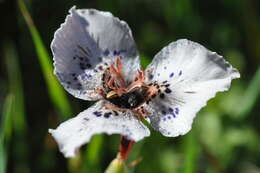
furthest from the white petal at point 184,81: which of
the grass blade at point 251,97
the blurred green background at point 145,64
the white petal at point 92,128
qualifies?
the grass blade at point 251,97

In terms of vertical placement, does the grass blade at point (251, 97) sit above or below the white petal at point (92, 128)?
below

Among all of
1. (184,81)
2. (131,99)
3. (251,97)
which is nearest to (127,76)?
(131,99)

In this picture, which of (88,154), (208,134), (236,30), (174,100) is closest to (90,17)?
(174,100)

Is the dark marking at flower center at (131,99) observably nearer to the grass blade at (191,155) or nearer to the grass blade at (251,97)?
the grass blade at (191,155)

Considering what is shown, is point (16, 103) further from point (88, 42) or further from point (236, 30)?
point (236, 30)

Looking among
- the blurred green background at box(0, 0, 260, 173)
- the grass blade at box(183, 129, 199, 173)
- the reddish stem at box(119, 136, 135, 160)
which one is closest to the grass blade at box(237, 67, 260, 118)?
the blurred green background at box(0, 0, 260, 173)

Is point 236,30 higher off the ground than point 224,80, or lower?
lower

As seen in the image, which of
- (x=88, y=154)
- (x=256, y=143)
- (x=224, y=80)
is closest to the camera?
(x=224, y=80)
